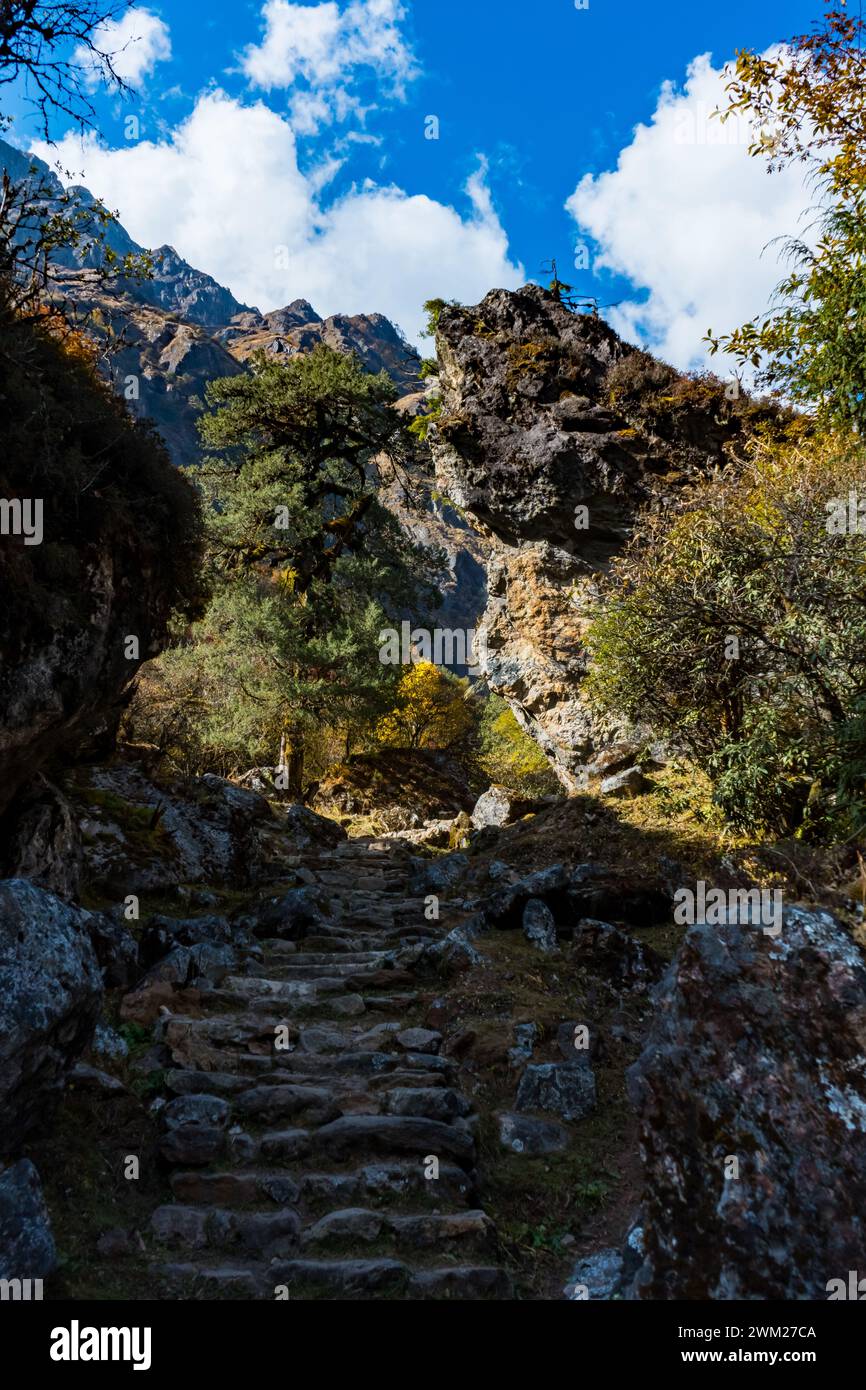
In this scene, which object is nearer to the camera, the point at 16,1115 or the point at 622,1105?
the point at 16,1115

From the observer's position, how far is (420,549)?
1122 inches

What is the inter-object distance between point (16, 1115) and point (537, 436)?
54.6ft

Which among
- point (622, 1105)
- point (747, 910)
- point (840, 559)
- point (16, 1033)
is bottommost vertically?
point (622, 1105)

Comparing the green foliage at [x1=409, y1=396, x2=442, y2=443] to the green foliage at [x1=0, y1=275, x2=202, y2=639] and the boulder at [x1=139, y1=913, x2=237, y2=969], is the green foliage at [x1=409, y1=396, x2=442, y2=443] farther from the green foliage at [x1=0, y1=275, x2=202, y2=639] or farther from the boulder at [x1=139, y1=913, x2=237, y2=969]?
the boulder at [x1=139, y1=913, x2=237, y2=969]

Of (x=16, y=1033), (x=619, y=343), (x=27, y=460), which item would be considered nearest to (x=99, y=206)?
(x=27, y=460)

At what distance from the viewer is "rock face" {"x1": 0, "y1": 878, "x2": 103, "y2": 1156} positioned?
5207 mm

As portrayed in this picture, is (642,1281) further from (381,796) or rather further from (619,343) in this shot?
(381,796)

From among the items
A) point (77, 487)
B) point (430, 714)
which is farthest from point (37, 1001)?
point (430, 714)

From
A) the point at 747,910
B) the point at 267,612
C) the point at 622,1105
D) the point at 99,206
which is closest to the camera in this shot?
the point at 747,910

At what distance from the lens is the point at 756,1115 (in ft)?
14.1

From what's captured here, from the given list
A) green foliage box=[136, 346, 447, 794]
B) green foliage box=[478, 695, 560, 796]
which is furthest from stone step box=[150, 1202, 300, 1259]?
green foliage box=[478, 695, 560, 796]

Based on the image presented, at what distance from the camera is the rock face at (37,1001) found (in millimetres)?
5207

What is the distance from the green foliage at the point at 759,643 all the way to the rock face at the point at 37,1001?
785cm

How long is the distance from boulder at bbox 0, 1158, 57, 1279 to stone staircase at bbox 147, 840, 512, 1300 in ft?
2.47
